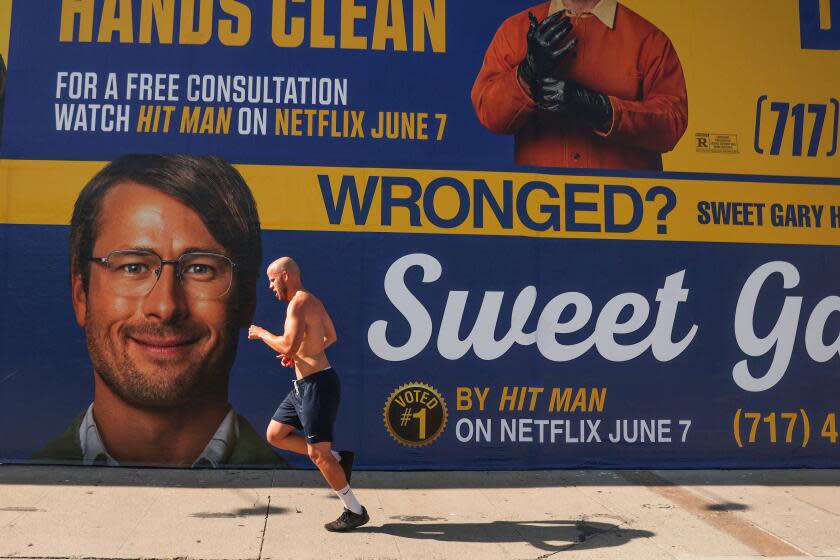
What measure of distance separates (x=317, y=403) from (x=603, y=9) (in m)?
5.09

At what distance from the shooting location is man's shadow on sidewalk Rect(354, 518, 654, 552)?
Answer: 4.78m

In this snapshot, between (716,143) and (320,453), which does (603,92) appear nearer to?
(716,143)

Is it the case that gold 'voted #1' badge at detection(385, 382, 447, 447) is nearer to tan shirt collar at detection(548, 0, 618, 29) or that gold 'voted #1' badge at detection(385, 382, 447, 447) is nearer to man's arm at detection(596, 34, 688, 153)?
man's arm at detection(596, 34, 688, 153)

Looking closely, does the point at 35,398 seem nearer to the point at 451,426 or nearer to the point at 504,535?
the point at 451,426

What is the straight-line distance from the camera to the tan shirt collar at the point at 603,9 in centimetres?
716

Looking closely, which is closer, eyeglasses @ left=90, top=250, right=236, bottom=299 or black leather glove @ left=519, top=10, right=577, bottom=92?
eyeglasses @ left=90, top=250, right=236, bottom=299

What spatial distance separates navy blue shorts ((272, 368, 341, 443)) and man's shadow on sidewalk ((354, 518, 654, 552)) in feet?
2.57

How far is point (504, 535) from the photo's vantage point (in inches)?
193

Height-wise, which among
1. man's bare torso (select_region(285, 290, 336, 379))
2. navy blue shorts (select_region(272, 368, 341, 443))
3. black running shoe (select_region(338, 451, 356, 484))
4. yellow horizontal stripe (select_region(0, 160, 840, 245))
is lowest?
black running shoe (select_region(338, 451, 356, 484))

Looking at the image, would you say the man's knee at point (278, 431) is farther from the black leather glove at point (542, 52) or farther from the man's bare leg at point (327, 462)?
the black leather glove at point (542, 52)

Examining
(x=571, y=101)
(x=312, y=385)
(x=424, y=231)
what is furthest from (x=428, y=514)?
(x=571, y=101)

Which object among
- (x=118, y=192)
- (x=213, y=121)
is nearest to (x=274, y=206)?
(x=213, y=121)

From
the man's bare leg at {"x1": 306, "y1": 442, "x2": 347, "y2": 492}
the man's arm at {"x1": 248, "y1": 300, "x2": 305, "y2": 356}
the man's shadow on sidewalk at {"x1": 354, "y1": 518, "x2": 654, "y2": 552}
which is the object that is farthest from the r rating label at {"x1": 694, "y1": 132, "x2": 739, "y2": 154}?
the man's bare leg at {"x1": 306, "y1": 442, "x2": 347, "y2": 492}

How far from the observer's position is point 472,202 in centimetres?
681
